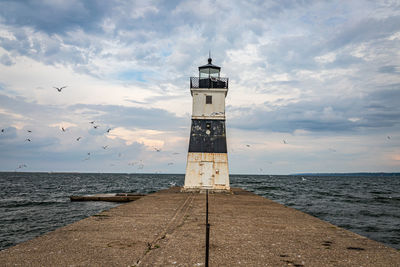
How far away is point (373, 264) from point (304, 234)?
8.09ft

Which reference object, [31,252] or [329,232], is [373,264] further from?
[31,252]

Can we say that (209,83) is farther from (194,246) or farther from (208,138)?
(194,246)

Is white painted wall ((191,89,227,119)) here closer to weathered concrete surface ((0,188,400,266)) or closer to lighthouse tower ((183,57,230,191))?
lighthouse tower ((183,57,230,191))

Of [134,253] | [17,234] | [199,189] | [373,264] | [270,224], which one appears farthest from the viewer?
[199,189]

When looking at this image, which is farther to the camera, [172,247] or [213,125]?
[213,125]

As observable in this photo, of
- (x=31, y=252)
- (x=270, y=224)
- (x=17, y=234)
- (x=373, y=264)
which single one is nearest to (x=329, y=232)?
(x=270, y=224)

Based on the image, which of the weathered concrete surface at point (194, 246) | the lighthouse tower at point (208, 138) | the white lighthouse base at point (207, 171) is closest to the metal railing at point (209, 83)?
the lighthouse tower at point (208, 138)

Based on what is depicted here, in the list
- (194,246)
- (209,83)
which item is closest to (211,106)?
(209,83)

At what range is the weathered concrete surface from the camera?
17.3ft

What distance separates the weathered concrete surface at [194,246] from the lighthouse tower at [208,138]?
1062 cm

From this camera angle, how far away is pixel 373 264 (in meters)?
5.21

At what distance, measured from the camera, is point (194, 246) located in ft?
20.4

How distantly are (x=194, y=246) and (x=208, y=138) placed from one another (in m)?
14.4

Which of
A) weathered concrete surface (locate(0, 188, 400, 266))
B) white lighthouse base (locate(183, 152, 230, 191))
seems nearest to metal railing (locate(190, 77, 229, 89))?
white lighthouse base (locate(183, 152, 230, 191))
